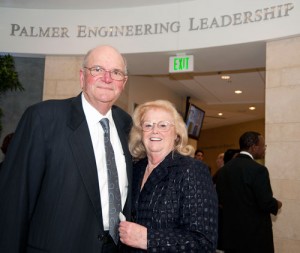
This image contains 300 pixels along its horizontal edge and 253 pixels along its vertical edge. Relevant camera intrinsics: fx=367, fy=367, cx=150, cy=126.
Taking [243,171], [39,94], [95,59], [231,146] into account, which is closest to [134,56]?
[39,94]

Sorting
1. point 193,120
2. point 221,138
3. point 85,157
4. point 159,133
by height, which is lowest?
point 85,157

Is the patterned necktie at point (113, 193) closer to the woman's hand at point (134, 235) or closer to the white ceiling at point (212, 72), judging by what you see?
the woman's hand at point (134, 235)

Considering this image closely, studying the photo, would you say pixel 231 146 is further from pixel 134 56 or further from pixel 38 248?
pixel 38 248

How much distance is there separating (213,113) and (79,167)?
10126 mm

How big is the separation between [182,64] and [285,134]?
5.54 feet

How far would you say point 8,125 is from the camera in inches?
214

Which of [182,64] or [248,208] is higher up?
[182,64]

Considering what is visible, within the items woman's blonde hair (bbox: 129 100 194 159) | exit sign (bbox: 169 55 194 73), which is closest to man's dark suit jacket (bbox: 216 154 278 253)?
woman's blonde hair (bbox: 129 100 194 159)

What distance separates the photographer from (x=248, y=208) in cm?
363

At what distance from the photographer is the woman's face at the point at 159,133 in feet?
6.81

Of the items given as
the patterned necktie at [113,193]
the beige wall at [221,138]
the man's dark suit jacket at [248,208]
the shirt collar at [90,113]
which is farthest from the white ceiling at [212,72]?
the patterned necktie at [113,193]

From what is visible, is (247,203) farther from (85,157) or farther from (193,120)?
(193,120)

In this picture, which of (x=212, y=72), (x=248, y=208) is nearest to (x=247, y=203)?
(x=248, y=208)

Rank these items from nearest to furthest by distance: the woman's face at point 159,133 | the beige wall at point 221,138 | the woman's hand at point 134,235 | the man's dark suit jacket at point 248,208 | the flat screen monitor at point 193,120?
the woman's hand at point 134,235 < the woman's face at point 159,133 < the man's dark suit jacket at point 248,208 < the flat screen monitor at point 193,120 < the beige wall at point 221,138
